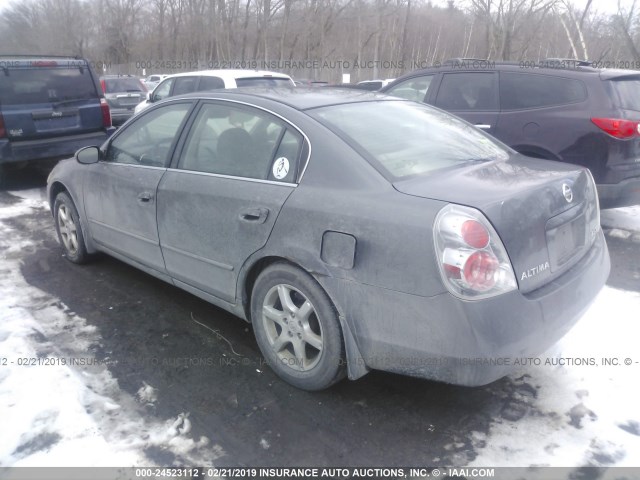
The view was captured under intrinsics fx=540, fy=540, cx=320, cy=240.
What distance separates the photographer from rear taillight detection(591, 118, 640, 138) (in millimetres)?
5289

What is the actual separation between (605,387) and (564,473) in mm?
809

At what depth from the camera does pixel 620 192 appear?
5.38 m

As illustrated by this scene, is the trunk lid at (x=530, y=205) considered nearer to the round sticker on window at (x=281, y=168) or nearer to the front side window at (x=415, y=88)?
the round sticker on window at (x=281, y=168)

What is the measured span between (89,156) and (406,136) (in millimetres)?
2596

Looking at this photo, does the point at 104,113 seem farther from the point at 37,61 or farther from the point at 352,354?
the point at 352,354

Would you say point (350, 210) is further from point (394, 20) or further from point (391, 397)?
point (394, 20)

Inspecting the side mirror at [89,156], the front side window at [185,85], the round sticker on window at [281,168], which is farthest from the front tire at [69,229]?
the front side window at [185,85]

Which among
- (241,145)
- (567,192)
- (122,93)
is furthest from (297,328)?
(122,93)

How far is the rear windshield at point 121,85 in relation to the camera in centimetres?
1480

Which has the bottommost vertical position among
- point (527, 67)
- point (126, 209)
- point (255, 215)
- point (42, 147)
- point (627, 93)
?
point (42, 147)

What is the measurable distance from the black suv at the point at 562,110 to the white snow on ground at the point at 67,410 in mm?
4705

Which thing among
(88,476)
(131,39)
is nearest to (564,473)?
(88,476)

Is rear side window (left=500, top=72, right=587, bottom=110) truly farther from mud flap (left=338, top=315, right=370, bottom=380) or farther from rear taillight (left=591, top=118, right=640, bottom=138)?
mud flap (left=338, top=315, right=370, bottom=380)

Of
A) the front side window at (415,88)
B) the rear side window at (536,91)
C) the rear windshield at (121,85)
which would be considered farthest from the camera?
the rear windshield at (121,85)
